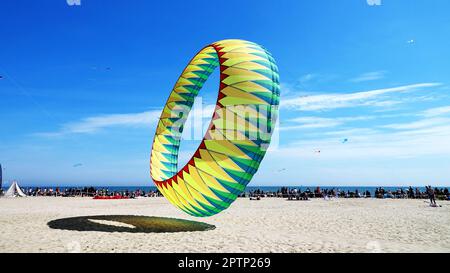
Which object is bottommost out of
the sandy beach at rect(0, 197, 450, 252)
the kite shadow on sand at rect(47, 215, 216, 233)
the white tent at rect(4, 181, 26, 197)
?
the sandy beach at rect(0, 197, 450, 252)

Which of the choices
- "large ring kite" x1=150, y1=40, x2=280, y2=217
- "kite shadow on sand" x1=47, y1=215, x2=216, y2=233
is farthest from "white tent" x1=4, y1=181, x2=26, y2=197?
"large ring kite" x1=150, y1=40, x2=280, y2=217

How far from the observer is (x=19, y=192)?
1527 inches

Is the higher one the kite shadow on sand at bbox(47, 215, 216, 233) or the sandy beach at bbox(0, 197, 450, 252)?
the kite shadow on sand at bbox(47, 215, 216, 233)

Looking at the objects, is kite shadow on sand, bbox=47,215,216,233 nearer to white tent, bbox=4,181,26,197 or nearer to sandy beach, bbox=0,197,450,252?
sandy beach, bbox=0,197,450,252

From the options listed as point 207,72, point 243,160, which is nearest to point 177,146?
point 207,72

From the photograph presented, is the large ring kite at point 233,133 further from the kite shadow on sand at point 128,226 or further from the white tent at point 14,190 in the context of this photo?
the white tent at point 14,190

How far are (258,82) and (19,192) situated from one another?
39.3 m

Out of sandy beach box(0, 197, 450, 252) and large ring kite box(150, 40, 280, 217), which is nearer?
sandy beach box(0, 197, 450, 252)

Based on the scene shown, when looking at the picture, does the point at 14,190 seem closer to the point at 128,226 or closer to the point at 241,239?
the point at 128,226

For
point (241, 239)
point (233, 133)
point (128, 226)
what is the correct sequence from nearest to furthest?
1. point (233, 133)
2. point (241, 239)
3. point (128, 226)

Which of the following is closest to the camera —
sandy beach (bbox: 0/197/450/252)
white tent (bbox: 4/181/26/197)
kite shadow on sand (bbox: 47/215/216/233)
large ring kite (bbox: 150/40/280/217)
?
sandy beach (bbox: 0/197/450/252)

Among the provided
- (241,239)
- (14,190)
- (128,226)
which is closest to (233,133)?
(241,239)
